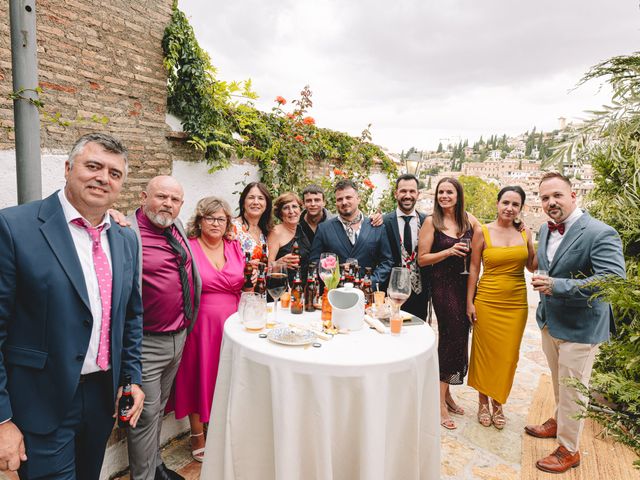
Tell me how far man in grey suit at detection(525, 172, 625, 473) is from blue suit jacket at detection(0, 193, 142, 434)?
9.16 feet

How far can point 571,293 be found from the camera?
95.3 inches

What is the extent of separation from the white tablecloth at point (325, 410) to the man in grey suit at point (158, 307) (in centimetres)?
50

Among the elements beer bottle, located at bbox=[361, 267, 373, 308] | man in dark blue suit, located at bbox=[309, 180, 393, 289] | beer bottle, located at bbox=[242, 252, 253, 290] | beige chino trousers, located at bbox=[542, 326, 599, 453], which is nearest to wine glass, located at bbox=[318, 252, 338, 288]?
beer bottle, located at bbox=[361, 267, 373, 308]

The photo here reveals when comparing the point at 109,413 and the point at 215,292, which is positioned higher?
the point at 215,292

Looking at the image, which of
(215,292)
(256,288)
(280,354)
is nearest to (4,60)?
(215,292)

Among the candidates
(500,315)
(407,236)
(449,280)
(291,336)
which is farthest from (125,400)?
(500,315)

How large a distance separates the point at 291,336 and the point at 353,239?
1592 millimetres

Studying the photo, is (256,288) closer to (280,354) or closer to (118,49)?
(280,354)

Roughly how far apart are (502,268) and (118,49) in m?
4.76

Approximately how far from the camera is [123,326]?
1.77m

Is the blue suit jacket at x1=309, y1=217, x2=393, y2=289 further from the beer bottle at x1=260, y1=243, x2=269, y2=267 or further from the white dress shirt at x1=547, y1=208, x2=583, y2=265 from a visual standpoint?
the white dress shirt at x1=547, y1=208, x2=583, y2=265

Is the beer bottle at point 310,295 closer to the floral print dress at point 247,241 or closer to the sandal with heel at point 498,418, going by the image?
the floral print dress at point 247,241

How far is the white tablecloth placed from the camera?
169cm

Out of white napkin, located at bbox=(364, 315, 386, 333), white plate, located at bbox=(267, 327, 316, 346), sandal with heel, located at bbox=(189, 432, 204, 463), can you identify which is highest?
white plate, located at bbox=(267, 327, 316, 346)
